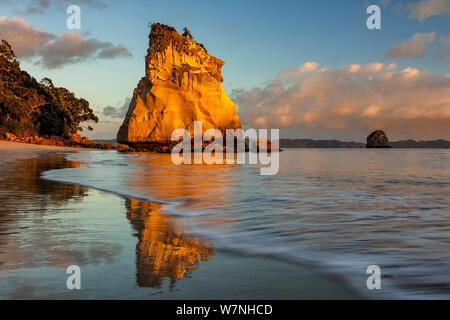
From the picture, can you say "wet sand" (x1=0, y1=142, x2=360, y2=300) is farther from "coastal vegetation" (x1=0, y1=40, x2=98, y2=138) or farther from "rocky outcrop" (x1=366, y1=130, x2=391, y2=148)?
"rocky outcrop" (x1=366, y1=130, x2=391, y2=148)

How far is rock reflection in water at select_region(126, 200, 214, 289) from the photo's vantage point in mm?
2627

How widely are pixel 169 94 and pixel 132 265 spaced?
46116 mm

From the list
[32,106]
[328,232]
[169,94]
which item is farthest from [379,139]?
[328,232]

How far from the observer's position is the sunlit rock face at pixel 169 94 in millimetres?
46688

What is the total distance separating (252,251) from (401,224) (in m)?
2.63

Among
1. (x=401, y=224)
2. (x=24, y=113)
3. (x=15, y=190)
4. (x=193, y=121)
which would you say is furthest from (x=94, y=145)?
(x=401, y=224)

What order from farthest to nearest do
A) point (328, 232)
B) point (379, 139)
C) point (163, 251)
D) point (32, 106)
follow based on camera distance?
1. point (379, 139)
2. point (32, 106)
3. point (328, 232)
4. point (163, 251)

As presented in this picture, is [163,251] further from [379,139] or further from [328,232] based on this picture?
[379,139]

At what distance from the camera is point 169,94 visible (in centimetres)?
4759

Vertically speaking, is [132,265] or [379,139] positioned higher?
[379,139]

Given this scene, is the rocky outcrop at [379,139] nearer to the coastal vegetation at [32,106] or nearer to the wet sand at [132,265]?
the coastal vegetation at [32,106]

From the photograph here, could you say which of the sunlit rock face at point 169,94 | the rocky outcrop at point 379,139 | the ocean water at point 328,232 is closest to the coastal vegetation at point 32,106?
the sunlit rock face at point 169,94

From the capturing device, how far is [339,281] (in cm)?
271

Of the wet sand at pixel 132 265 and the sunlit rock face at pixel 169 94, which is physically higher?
the sunlit rock face at pixel 169 94
